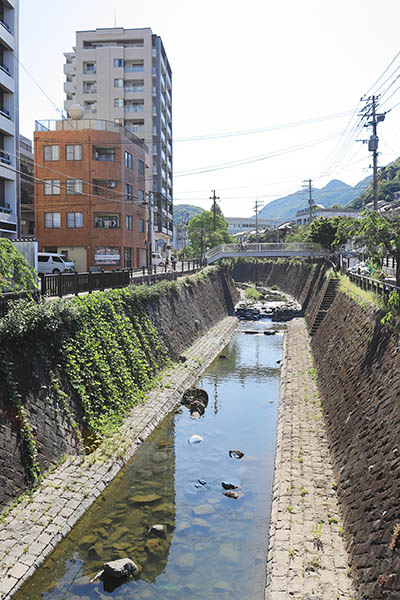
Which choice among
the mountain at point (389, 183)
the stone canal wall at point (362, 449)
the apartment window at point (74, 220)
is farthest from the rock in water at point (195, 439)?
the mountain at point (389, 183)

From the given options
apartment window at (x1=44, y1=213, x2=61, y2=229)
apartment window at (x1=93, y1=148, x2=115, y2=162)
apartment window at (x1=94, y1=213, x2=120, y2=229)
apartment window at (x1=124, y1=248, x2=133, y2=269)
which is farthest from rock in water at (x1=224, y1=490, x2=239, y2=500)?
apartment window at (x1=93, y1=148, x2=115, y2=162)

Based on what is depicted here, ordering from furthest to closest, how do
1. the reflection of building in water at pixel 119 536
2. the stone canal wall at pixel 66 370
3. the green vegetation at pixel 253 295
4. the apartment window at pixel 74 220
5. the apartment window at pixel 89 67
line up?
the green vegetation at pixel 253 295 < the apartment window at pixel 89 67 < the apartment window at pixel 74 220 < the stone canal wall at pixel 66 370 < the reflection of building in water at pixel 119 536

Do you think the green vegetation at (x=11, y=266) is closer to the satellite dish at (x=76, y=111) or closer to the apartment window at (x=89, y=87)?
the satellite dish at (x=76, y=111)

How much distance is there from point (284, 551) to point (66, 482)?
5719 millimetres

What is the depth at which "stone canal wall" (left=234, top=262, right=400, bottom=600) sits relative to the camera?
26.4 ft

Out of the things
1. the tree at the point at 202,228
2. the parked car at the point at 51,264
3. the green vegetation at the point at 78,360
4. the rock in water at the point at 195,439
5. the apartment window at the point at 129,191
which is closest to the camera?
the green vegetation at the point at 78,360

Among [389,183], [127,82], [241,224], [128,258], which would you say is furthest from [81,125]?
[241,224]

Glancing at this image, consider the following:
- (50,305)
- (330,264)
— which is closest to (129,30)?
(330,264)

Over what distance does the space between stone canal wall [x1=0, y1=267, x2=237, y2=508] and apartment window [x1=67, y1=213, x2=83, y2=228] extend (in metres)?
16.7

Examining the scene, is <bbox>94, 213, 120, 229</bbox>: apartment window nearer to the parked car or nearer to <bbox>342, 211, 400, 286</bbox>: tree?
the parked car

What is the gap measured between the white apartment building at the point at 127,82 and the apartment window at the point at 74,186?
63.0ft

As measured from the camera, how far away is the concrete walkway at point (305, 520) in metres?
8.47

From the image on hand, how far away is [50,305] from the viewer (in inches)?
565

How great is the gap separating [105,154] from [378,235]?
2973 centimetres
